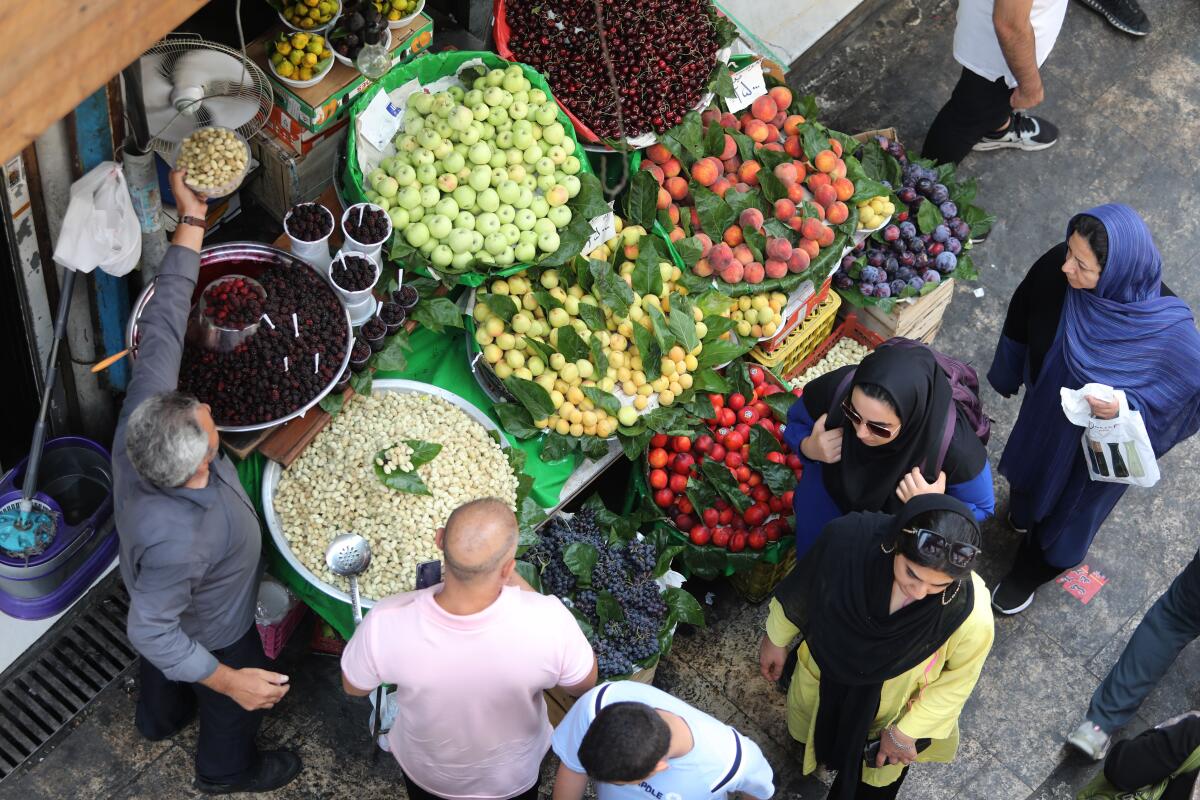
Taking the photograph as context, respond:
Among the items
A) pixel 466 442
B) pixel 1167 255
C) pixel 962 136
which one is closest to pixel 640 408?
pixel 466 442

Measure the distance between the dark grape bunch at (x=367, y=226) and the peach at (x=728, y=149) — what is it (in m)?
1.42

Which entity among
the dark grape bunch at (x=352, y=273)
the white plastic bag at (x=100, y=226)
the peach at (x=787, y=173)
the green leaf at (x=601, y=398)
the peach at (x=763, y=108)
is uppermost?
the white plastic bag at (x=100, y=226)

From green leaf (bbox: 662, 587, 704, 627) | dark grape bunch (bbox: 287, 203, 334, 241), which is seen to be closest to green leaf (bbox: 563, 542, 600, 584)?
green leaf (bbox: 662, 587, 704, 627)

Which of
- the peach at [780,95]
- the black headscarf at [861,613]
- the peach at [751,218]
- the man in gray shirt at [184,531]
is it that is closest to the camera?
the man in gray shirt at [184,531]

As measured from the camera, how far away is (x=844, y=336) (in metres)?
4.82

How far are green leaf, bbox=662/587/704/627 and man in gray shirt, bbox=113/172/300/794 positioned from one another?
124 cm

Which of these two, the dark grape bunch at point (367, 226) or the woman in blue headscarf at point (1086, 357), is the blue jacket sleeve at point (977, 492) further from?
the dark grape bunch at point (367, 226)

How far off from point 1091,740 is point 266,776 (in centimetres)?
277

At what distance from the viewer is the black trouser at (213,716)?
11.5 feet

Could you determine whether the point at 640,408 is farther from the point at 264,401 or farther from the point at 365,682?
the point at 365,682

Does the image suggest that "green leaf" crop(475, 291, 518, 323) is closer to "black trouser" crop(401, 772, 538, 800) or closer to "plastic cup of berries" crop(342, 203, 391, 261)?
"plastic cup of berries" crop(342, 203, 391, 261)

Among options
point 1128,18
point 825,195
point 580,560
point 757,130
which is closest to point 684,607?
point 580,560

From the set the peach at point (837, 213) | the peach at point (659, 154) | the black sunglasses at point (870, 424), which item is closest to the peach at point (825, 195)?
the peach at point (837, 213)

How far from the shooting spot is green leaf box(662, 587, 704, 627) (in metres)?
3.89
